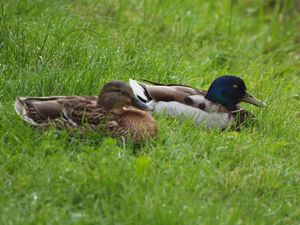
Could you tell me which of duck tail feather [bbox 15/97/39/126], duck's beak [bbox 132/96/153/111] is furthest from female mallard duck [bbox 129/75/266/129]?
duck tail feather [bbox 15/97/39/126]

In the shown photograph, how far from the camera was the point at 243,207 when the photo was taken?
5.38 meters

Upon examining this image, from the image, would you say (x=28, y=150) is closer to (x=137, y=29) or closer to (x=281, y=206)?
(x=281, y=206)

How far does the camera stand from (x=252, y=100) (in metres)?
7.29

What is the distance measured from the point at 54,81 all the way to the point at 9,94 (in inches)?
14.9

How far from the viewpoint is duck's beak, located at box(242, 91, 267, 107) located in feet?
23.7

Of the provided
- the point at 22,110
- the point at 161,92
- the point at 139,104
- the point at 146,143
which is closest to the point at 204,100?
the point at 161,92

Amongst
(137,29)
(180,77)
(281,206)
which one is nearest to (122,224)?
(281,206)

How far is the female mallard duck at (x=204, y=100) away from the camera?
689 cm

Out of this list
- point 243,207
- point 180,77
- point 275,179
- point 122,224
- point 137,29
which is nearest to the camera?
point 122,224

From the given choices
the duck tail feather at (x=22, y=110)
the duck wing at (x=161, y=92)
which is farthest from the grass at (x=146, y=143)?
the duck wing at (x=161, y=92)

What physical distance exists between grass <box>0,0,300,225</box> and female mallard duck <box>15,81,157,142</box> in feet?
0.35

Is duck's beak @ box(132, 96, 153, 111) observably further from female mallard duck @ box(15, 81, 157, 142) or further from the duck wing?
the duck wing

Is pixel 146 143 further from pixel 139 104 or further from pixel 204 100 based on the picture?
pixel 204 100

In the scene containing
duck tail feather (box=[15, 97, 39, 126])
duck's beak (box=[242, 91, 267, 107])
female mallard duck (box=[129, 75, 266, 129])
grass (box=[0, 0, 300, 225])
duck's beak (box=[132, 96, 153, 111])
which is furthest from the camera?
duck's beak (box=[242, 91, 267, 107])
